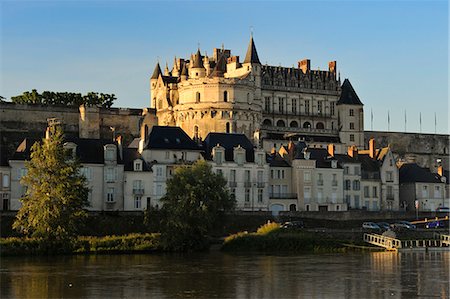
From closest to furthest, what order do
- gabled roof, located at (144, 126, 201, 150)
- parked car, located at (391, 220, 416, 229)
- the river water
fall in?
the river water
parked car, located at (391, 220, 416, 229)
gabled roof, located at (144, 126, 201, 150)

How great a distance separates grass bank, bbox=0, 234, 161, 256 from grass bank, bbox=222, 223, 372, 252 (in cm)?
433

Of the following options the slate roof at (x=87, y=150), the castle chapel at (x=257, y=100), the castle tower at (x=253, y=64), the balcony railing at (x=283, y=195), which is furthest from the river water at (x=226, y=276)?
the castle tower at (x=253, y=64)

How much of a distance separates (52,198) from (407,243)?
764 inches

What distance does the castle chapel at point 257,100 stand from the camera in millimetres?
80688

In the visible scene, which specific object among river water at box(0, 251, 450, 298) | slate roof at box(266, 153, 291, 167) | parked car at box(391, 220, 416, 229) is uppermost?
slate roof at box(266, 153, 291, 167)

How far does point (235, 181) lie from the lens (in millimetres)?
59031

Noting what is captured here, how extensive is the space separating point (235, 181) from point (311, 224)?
19.0 feet

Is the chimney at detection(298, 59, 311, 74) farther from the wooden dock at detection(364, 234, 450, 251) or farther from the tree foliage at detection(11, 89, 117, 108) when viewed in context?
the wooden dock at detection(364, 234, 450, 251)

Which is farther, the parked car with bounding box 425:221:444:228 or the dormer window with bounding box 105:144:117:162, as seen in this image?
the parked car with bounding box 425:221:444:228

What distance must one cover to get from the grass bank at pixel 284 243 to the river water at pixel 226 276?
8.72ft

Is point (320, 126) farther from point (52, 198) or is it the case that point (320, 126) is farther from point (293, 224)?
point (52, 198)

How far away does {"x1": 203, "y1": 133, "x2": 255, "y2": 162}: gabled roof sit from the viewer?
59.9 m

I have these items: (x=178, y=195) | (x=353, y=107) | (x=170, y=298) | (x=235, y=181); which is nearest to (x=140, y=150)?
(x=235, y=181)

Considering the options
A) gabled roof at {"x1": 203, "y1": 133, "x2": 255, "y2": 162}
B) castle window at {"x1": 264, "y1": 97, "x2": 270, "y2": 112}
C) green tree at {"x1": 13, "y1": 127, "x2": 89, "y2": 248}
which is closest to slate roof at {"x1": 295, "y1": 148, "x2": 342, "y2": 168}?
gabled roof at {"x1": 203, "y1": 133, "x2": 255, "y2": 162}
